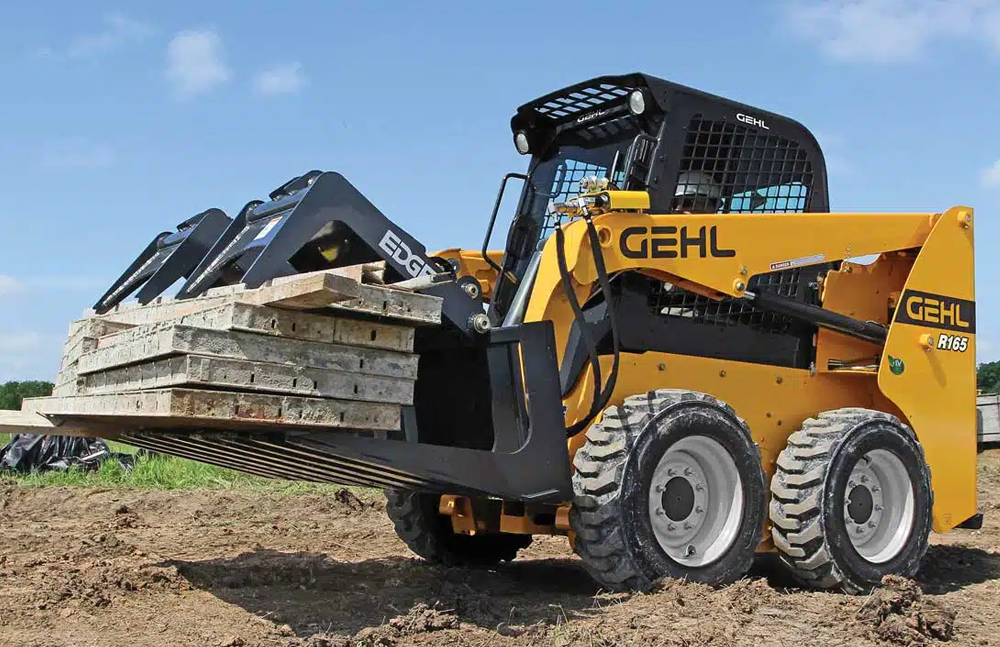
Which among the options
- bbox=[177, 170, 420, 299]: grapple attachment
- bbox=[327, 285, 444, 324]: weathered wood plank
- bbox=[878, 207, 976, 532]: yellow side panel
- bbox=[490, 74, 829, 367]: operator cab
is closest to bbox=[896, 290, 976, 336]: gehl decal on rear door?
bbox=[878, 207, 976, 532]: yellow side panel

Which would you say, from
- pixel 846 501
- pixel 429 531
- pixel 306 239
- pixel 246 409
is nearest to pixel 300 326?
pixel 246 409

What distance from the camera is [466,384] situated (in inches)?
237

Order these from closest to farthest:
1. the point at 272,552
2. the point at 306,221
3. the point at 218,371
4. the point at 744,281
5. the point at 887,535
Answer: the point at 218,371, the point at 306,221, the point at 744,281, the point at 887,535, the point at 272,552

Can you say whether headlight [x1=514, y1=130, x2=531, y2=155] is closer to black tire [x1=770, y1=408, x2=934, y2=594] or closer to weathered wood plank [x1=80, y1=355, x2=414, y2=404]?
black tire [x1=770, y1=408, x2=934, y2=594]

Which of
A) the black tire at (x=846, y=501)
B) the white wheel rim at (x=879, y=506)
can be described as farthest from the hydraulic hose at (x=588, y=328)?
the white wheel rim at (x=879, y=506)

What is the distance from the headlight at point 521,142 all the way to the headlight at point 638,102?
1.07 meters

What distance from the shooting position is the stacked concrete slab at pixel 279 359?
14.8 feet

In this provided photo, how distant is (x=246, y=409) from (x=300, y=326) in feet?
1.42

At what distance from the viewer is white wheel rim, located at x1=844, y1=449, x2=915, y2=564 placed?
6777 millimetres

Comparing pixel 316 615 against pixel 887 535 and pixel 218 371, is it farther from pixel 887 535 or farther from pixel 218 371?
pixel 887 535

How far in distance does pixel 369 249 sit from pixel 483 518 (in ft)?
6.63

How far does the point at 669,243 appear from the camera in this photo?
6.25 m

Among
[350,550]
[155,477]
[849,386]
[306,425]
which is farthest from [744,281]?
[155,477]

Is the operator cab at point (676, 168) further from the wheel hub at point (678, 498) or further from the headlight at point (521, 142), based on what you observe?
the wheel hub at point (678, 498)
